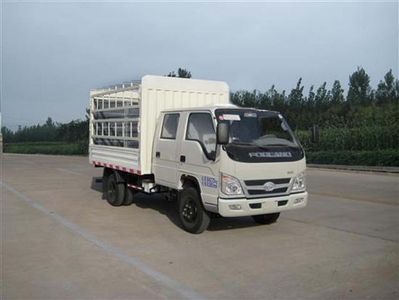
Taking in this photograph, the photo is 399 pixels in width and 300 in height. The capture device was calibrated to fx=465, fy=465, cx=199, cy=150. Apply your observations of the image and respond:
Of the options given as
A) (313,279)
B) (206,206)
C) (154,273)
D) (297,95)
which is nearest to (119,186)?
(206,206)

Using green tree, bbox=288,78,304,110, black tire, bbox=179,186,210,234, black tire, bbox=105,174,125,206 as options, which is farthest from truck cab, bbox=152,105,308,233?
green tree, bbox=288,78,304,110

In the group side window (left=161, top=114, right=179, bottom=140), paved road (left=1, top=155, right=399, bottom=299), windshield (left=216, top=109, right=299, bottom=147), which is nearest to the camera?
paved road (left=1, top=155, right=399, bottom=299)

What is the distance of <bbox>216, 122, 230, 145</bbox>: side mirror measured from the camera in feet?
23.7

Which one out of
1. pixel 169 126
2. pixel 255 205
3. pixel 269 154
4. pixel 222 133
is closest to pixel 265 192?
pixel 255 205

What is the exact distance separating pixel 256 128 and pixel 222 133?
103cm

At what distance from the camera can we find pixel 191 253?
22.4ft

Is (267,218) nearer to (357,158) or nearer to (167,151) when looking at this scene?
(167,151)

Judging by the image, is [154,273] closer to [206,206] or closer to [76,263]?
[76,263]

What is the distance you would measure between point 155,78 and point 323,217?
453cm

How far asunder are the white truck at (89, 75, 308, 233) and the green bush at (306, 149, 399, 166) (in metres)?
12.7

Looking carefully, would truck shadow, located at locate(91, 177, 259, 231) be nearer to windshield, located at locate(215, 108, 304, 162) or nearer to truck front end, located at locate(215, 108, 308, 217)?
truck front end, located at locate(215, 108, 308, 217)

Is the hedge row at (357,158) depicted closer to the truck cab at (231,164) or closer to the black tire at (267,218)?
the black tire at (267,218)

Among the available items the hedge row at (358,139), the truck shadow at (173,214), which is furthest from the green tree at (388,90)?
the truck shadow at (173,214)

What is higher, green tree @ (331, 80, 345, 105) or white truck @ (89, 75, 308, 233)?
green tree @ (331, 80, 345, 105)
